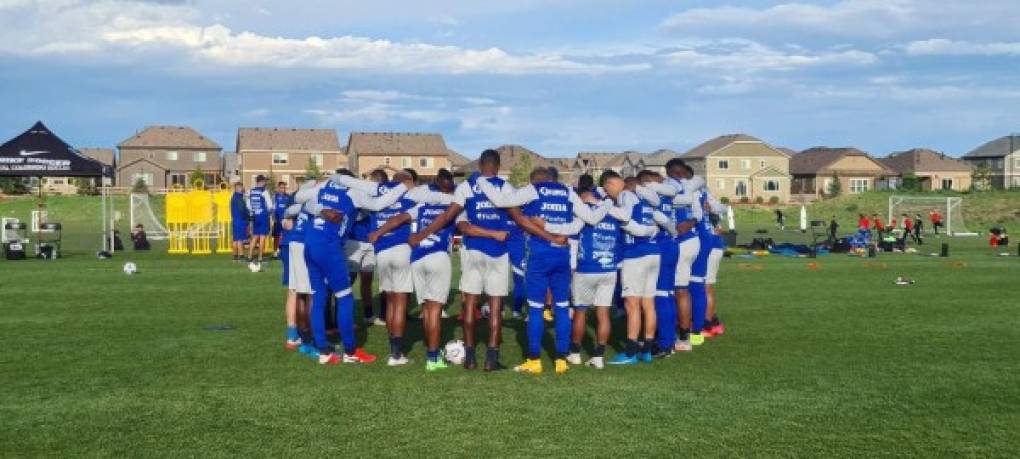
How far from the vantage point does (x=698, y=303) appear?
12047mm

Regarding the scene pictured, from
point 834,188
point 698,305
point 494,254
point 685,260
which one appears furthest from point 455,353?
point 834,188

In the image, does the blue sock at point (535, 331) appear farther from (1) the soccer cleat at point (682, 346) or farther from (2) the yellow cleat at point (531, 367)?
(1) the soccer cleat at point (682, 346)

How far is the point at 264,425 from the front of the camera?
748 centimetres

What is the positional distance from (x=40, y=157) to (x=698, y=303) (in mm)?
23381

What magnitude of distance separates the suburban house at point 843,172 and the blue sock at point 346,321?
340ft

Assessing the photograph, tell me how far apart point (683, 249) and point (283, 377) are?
5171 mm

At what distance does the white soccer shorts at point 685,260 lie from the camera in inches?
461

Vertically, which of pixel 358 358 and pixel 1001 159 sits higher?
pixel 1001 159

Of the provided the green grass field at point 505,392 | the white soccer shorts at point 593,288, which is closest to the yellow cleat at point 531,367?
the green grass field at point 505,392

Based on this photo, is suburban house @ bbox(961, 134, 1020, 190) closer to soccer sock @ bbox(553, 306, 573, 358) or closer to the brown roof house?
the brown roof house

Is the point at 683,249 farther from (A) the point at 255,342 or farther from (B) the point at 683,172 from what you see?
(A) the point at 255,342

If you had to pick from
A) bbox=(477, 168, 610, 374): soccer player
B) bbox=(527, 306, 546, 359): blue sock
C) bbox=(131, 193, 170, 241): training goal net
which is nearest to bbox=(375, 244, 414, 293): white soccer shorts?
bbox=(477, 168, 610, 374): soccer player

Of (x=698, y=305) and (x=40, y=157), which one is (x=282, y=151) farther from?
(x=698, y=305)

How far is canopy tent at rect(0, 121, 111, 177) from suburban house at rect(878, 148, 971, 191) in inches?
4182
